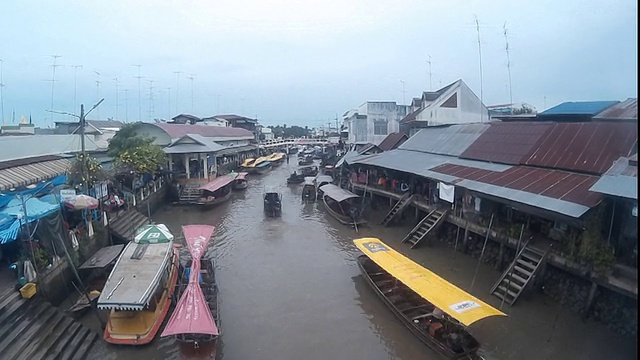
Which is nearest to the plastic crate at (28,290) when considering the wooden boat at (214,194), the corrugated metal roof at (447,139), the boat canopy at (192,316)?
the boat canopy at (192,316)

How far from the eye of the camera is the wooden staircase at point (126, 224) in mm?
18141

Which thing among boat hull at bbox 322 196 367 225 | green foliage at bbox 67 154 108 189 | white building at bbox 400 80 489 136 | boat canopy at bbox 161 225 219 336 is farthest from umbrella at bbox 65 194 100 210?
white building at bbox 400 80 489 136

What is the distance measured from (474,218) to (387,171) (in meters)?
10.1

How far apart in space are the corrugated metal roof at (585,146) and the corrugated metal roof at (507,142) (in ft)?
1.70

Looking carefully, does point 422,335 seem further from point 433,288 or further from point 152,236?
point 152,236

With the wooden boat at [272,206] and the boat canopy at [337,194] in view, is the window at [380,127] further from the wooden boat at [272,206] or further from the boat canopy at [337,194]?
the wooden boat at [272,206]

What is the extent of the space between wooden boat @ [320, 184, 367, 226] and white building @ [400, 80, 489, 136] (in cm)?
1214

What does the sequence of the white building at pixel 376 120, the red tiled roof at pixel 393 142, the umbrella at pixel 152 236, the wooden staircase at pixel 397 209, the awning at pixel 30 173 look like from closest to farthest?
1. the umbrella at pixel 152 236
2. the awning at pixel 30 173
3. the wooden staircase at pixel 397 209
4. the red tiled roof at pixel 393 142
5. the white building at pixel 376 120

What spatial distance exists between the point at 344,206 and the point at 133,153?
13.8 m

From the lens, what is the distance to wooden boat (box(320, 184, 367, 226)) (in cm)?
2388

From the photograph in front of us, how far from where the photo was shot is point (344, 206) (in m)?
26.0

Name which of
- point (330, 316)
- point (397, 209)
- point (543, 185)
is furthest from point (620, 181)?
point (397, 209)

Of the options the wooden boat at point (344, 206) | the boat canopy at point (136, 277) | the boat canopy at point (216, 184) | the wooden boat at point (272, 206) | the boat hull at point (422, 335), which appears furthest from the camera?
the boat canopy at point (216, 184)

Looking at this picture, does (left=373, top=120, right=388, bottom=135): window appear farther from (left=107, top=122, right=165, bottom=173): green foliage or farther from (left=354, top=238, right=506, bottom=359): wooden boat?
(left=354, top=238, right=506, bottom=359): wooden boat
